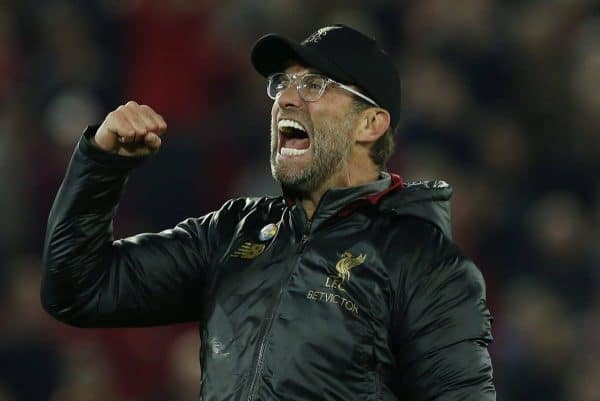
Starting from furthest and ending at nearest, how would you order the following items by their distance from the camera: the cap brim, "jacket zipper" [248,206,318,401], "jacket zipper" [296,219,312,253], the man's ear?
the man's ear → the cap brim → "jacket zipper" [296,219,312,253] → "jacket zipper" [248,206,318,401]

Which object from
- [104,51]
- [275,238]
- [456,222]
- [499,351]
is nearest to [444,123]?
[456,222]

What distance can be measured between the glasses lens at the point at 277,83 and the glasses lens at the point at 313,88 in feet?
0.17

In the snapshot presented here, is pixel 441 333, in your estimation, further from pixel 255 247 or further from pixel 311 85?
pixel 311 85

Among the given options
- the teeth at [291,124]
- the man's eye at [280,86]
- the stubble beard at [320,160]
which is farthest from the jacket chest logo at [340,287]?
the man's eye at [280,86]

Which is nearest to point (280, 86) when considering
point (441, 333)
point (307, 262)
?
point (307, 262)

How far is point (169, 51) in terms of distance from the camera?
6820 millimetres

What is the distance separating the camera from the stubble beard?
305cm

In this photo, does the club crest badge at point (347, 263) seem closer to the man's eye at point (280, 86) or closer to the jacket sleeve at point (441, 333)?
the jacket sleeve at point (441, 333)

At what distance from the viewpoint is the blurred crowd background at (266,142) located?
5.73m

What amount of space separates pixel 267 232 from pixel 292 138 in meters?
0.26

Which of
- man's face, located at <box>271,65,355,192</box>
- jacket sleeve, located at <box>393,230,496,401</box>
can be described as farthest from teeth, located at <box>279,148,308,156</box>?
jacket sleeve, located at <box>393,230,496,401</box>

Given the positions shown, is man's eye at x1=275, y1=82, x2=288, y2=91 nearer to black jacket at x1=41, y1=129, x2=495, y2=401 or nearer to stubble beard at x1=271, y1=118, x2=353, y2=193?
stubble beard at x1=271, y1=118, x2=353, y2=193

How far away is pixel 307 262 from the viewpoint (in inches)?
114

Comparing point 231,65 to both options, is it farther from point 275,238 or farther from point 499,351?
point 275,238
